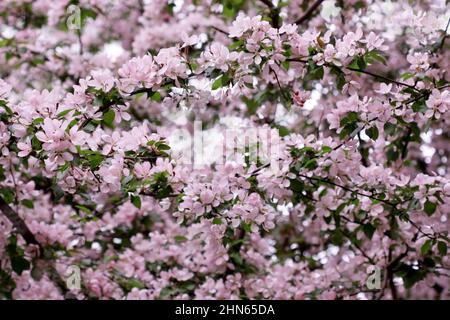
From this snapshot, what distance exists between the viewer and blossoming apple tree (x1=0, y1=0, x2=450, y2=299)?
218 centimetres

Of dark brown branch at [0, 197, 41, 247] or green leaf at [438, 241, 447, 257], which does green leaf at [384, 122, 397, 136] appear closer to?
green leaf at [438, 241, 447, 257]

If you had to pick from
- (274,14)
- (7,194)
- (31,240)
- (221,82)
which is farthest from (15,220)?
(274,14)

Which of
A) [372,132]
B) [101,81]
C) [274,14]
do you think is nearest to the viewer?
[101,81]

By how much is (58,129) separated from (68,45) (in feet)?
8.42

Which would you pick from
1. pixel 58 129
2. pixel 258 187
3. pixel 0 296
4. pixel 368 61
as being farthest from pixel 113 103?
pixel 0 296

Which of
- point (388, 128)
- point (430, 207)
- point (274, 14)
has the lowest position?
point (430, 207)

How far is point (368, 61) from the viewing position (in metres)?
2.28

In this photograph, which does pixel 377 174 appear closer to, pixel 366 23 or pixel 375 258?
pixel 375 258

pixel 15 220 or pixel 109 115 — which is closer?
pixel 109 115

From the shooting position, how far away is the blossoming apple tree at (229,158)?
7.16ft

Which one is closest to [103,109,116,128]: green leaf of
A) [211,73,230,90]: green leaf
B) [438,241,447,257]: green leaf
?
[211,73,230,90]: green leaf

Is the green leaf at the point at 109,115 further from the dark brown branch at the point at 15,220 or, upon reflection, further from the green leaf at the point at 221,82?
the dark brown branch at the point at 15,220

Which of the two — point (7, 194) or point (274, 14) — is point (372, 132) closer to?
point (274, 14)

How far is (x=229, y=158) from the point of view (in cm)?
255
